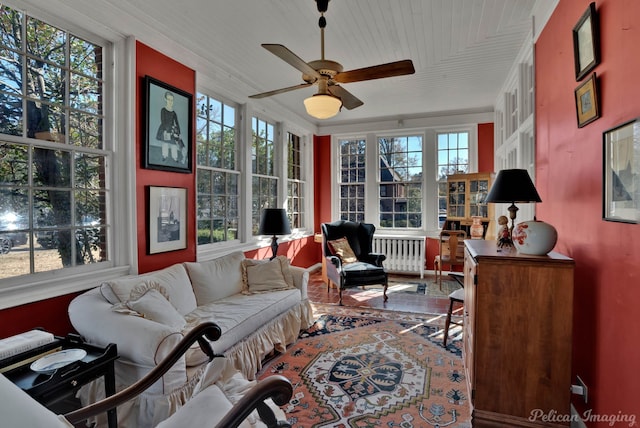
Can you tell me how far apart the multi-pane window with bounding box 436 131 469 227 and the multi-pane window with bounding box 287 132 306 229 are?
2.58 m

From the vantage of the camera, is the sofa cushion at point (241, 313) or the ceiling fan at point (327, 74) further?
the sofa cushion at point (241, 313)

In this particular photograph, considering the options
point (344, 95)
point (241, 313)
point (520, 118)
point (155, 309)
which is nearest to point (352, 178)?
point (520, 118)

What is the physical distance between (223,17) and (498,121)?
4428 millimetres

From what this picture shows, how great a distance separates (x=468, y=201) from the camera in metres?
5.43

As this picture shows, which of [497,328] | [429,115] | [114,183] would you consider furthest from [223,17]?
[429,115]

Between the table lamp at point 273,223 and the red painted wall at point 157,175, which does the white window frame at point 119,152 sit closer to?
the red painted wall at point 157,175

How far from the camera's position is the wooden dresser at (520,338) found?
6.05 ft

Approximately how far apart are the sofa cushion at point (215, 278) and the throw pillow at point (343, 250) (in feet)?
5.79

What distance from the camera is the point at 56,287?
2.26m

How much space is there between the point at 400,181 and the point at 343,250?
7.09 ft

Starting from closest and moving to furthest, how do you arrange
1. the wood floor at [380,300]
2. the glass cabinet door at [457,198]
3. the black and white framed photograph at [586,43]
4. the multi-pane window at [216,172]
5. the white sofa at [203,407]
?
the white sofa at [203,407]
the black and white framed photograph at [586,43]
the multi-pane window at [216,172]
the wood floor at [380,300]
the glass cabinet door at [457,198]

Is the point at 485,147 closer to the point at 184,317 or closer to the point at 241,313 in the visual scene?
the point at 241,313

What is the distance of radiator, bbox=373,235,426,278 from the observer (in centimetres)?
591

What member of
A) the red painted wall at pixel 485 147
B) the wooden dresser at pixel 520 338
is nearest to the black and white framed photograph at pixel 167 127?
the wooden dresser at pixel 520 338
